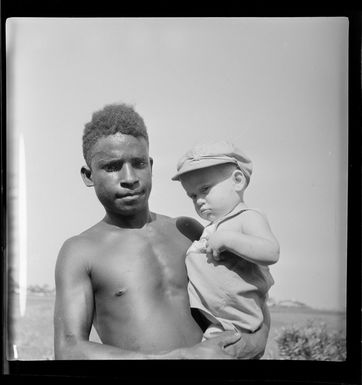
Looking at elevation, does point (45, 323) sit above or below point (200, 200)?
below

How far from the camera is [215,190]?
1.79m

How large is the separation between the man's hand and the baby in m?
0.02

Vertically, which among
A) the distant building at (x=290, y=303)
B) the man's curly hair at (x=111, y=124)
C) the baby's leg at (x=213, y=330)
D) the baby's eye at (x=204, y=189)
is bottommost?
the baby's leg at (x=213, y=330)

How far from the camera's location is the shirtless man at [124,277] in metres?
1.78

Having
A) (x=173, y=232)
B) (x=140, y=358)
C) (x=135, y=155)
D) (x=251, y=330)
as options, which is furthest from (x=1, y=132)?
(x=251, y=330)

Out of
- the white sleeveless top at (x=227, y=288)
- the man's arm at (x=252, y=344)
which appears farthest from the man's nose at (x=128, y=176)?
the man's arm at (x=252, y=344)

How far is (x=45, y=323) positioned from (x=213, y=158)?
549mm

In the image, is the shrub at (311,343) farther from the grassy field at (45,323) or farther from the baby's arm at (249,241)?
the baby's arm at (249,241)

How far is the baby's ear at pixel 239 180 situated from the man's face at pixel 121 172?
200mm

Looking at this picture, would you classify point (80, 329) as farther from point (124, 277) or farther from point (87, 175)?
point (87, 175)

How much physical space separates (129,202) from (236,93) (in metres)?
0.36

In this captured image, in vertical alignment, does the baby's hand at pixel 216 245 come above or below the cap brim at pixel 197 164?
below

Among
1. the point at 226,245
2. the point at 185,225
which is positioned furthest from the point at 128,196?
the point at 226,245
